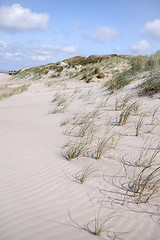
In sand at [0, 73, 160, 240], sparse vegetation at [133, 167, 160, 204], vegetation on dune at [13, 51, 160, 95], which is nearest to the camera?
sand at [0, 73, 160, 240]

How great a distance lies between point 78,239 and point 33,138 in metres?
1.89

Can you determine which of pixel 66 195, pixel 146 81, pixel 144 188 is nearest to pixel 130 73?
pixel 146 81

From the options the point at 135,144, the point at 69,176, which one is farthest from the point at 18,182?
the point at 135,144

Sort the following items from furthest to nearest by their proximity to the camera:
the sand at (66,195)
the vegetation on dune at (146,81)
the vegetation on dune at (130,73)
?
the vegetation on dune at (130,73), the vegetation on dune at (146,81), the sand at (66,195)

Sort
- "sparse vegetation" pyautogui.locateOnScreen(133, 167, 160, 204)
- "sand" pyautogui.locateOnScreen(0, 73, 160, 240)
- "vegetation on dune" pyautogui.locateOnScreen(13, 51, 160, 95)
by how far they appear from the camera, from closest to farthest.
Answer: "sand" pyautogui.locateOnScreen(0, 73, 160, 240)
"sparse vegetation" pyautogui.locateOnScreen(133, 167, 160, 204)
"vegetation on dune" pyautogui.locateOnScreen(13, 51, 160, 95)

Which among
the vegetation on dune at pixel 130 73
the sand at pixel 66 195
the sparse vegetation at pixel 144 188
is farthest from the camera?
the vegetation on dune at pixel 130 73

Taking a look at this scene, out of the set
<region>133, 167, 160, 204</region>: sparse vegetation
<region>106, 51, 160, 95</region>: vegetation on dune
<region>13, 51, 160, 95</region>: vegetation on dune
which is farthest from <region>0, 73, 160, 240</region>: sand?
<region>13, 51, 160, 95</region>: vegetation on dune

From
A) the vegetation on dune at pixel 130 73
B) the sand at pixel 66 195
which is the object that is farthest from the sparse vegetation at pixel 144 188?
the vegetation on dune at pixel 130 73

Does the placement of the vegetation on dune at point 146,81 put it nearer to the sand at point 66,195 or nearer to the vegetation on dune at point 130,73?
the vegetation on dune at point 130,73

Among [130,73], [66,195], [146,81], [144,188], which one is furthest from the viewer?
[130,73]

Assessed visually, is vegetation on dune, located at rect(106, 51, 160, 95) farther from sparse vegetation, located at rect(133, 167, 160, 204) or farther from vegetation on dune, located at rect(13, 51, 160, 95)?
sparse vegetation, located at rect(133, 167, 160, 204)

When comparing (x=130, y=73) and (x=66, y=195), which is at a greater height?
(x=130, y=73)

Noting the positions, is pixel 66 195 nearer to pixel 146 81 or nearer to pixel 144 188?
pixel 144 188

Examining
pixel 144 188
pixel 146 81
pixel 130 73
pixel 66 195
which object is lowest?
pixel 66 195
